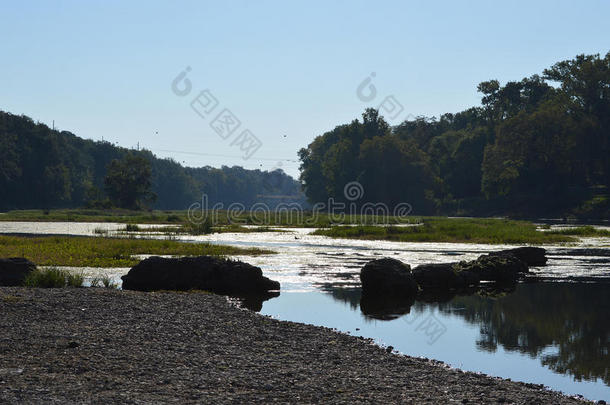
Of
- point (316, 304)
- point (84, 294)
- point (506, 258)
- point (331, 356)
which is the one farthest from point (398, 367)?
point (506, 258)

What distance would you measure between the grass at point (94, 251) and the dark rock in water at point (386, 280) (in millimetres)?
15225

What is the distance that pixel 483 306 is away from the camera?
27.2m

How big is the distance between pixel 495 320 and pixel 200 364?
42.1 ft

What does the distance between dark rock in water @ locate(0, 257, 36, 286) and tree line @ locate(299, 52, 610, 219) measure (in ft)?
380

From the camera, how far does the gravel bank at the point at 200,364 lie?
12516mm

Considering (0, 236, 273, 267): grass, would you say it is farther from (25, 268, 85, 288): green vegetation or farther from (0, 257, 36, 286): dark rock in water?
(25, 268, 85, 288): green vegetation

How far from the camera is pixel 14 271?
28.0 meters

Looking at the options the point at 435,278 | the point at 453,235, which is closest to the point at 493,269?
the point at 435,278

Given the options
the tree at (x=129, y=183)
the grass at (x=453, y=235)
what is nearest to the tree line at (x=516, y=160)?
the tree at (x=129, y=183)

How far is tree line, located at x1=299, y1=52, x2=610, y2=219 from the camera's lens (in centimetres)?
13538

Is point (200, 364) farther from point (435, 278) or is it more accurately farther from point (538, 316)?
point (435, 278)

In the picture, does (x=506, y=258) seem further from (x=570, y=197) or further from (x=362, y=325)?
(x=570, y=197)

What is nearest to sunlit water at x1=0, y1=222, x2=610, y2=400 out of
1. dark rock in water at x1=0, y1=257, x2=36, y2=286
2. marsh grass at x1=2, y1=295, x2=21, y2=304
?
dark rock in water at x1=0, y1=257, x2=36, y2=286

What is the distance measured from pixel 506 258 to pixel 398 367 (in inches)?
948
